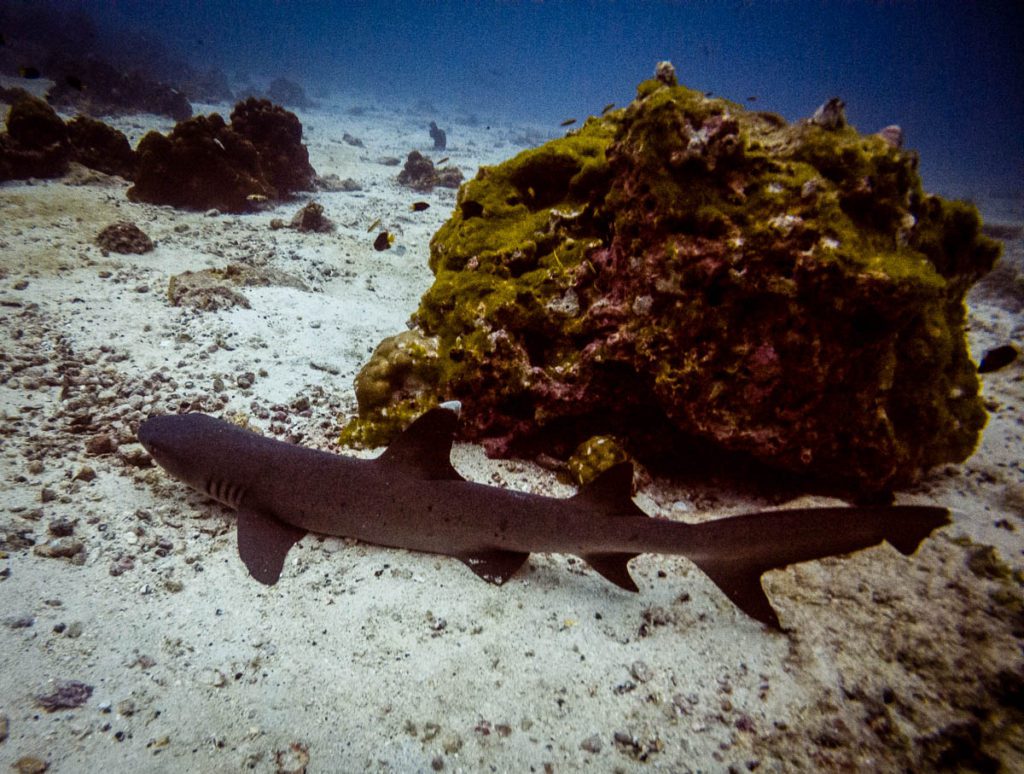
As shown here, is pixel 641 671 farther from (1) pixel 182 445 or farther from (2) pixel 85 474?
(2) pixel 85 474

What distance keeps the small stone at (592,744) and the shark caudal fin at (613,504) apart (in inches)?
32.3

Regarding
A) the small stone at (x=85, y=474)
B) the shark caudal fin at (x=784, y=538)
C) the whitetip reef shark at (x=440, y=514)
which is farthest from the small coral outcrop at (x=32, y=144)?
the shark caudal fin at (x=784, y=538)

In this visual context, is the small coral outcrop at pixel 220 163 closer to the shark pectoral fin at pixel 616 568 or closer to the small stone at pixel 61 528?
the small stone at pixel 61 528

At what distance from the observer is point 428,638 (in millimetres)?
2723

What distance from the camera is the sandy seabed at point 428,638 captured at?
215 centimetres

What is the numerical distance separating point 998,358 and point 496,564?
6155mm

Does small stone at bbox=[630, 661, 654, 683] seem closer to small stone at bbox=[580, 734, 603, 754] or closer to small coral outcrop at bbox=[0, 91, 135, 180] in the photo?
small stone at bbox=[580, 734, 603, 754]

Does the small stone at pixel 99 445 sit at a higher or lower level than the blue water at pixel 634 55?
lower

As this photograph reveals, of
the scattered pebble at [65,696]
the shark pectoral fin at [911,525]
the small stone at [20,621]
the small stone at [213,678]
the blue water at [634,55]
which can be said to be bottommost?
the scattered pebble at [65,696]

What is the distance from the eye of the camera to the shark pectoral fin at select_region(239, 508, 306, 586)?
2.89m

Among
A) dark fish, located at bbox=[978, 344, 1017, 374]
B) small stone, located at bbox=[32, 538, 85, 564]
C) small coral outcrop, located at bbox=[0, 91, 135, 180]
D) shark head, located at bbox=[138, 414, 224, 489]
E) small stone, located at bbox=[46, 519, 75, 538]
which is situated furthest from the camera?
small coral outcrop, located at bbox=[0, 91, 135, 180]

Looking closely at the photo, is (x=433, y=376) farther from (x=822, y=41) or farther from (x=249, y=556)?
(x=822, y=41)

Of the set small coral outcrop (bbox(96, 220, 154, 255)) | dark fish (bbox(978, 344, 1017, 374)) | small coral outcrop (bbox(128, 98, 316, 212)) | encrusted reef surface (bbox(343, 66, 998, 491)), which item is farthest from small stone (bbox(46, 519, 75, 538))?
small coral outcrop (bbox(128, 98, 316, 212))

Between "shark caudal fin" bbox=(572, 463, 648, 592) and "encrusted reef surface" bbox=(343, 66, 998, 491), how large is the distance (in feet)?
3.50
